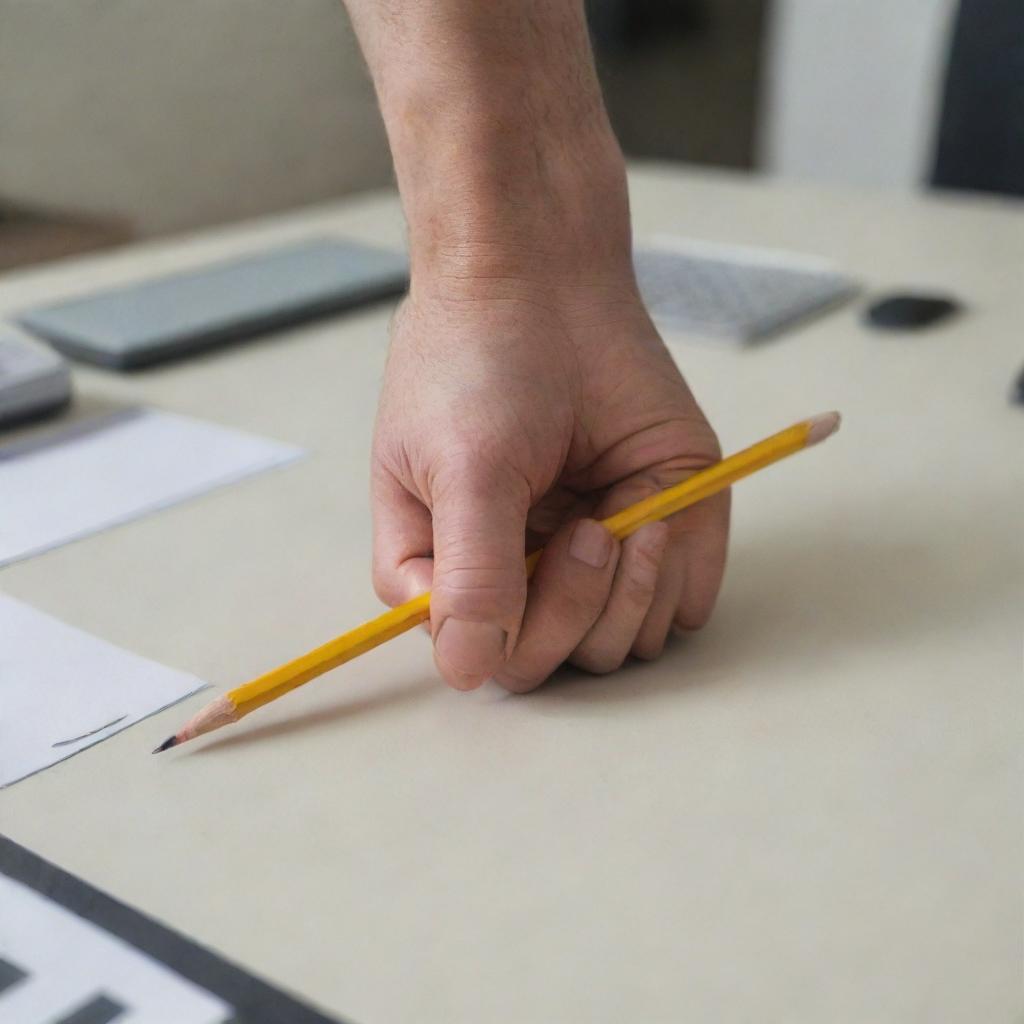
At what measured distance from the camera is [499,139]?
0.50 m

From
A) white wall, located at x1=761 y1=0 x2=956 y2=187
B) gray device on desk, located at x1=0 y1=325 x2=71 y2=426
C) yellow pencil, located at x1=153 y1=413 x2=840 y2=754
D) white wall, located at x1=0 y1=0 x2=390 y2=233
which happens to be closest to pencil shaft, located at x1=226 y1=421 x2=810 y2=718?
yellow pencil, located at x1=153 y1=413 x2=840 y2=754

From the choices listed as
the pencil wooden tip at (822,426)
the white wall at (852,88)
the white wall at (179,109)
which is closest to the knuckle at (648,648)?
the pencil wooden tip at (822,426)

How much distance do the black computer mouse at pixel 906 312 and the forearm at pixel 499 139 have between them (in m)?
0.42

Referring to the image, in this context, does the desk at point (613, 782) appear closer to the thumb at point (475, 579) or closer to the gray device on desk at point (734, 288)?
the thumb at point (475, 579)

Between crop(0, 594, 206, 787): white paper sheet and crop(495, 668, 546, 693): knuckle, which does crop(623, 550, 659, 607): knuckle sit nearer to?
crop(495, 668, 546, 693): knuckle

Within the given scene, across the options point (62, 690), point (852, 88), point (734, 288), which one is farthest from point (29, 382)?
point (852, 88)

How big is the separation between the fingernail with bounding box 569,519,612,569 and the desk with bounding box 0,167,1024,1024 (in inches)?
2.0

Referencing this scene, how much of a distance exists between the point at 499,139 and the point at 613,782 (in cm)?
27

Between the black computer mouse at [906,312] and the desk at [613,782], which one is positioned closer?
the desk at [613,782]

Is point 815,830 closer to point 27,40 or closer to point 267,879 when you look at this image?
point 267,879

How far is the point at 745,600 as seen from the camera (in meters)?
0.52

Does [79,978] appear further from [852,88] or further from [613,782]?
[852,88]

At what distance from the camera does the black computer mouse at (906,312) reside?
0.88m

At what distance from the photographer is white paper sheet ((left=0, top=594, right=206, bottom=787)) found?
0.42m
